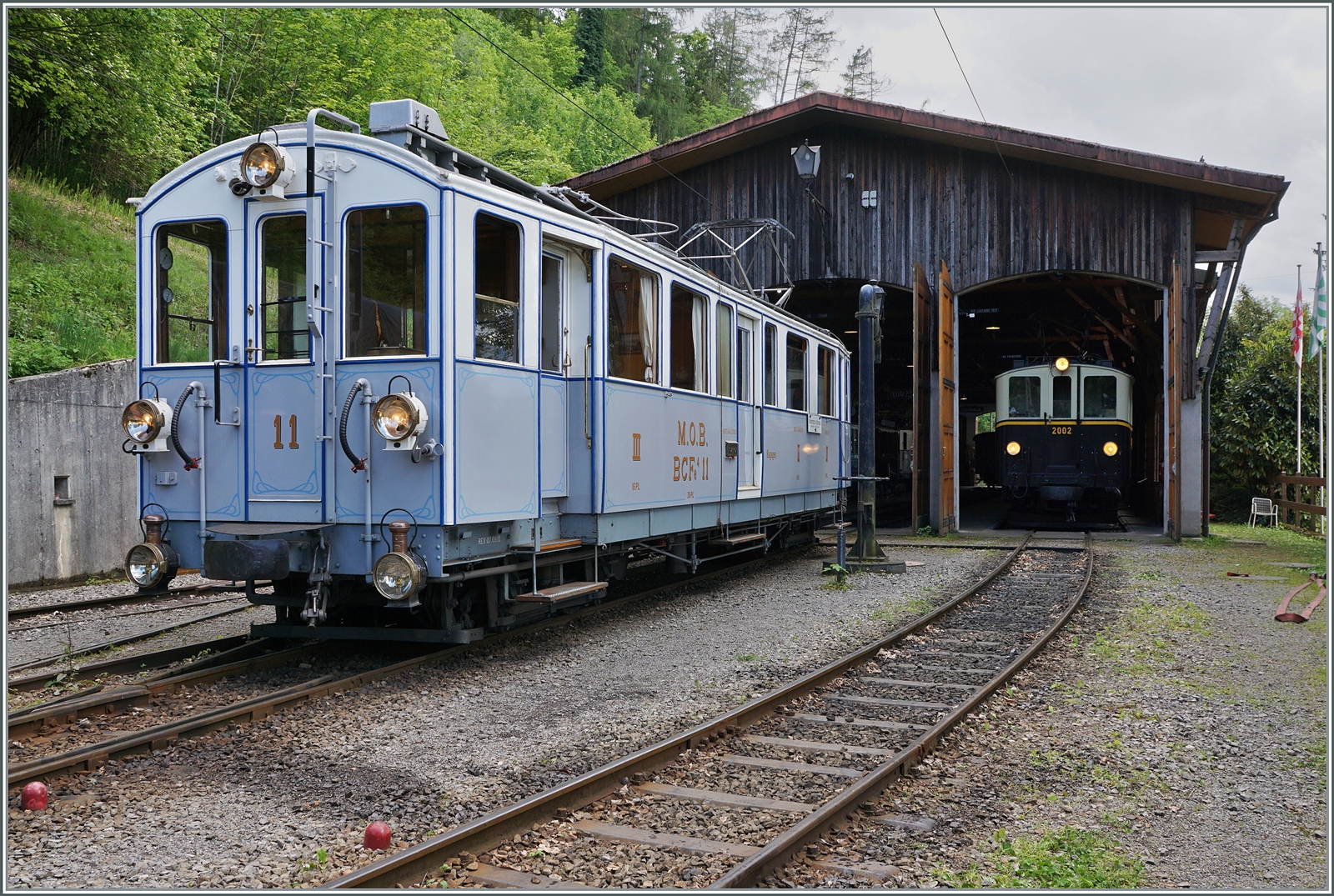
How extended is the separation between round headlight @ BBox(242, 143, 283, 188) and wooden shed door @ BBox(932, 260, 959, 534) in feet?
43.2

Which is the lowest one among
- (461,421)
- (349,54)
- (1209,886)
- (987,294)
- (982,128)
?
(1209,886)

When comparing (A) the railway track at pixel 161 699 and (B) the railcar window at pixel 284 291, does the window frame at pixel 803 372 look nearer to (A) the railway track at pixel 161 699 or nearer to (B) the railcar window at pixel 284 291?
(A) the railway track at pixel 161 699

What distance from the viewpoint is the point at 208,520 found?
269 inches

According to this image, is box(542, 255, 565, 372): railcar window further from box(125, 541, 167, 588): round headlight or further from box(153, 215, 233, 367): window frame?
box(125, 541, 167, 588): round headlight

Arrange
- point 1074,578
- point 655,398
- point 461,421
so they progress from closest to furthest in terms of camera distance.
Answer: point 461,421
point 655,398
point 1074,578

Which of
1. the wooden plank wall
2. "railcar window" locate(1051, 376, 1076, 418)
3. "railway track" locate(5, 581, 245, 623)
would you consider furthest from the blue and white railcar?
"railcar window" locate(1051, 376, 1076, 418)

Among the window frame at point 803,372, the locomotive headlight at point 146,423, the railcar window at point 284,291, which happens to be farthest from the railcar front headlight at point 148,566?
the window frame at point 803,372

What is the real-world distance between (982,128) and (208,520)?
1453 cm

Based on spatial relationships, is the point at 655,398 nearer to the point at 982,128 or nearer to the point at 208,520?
the point at 208,520

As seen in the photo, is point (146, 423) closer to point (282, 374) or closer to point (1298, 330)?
point (282, 374)

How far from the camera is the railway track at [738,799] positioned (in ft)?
12.3

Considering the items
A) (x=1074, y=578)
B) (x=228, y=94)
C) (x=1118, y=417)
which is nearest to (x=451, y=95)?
(x=228, y=94)

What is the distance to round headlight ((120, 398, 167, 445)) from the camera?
684 centimetres

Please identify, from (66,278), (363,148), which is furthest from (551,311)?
(66,278)
